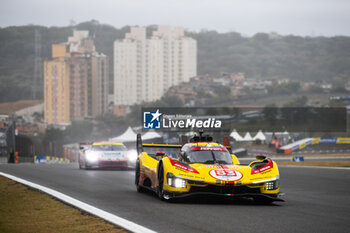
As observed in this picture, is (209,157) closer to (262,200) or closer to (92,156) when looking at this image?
(262,200)

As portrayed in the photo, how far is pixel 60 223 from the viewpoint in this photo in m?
9.10

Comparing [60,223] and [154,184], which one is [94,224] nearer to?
[60,223]

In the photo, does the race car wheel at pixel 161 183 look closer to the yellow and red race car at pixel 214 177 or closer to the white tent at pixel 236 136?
the yellow and red race car at pixel 214 177

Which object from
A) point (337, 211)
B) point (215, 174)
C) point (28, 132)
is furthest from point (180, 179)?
point (28, 132)

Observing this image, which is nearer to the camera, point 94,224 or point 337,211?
point 94,224

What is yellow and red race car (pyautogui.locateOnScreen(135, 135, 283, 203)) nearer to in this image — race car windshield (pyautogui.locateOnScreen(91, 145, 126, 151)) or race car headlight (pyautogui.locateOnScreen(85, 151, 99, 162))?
race car headlight (pyautogui.locateOnScreen(85, 151, 99, 162))

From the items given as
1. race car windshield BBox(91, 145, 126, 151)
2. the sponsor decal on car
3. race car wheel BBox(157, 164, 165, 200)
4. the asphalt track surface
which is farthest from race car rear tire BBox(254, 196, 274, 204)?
race car windshield BBox(91, 145, 126, 151)

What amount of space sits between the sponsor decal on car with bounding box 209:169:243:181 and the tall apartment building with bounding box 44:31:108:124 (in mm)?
175366

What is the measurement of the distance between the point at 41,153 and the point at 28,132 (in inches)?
2980

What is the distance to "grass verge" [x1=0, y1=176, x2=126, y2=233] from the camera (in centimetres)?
864

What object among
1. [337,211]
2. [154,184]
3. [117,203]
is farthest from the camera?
[154,184]

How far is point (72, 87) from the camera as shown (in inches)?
7343

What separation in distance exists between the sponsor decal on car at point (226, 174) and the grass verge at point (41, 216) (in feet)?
9.17

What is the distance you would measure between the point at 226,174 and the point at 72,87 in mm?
177269
